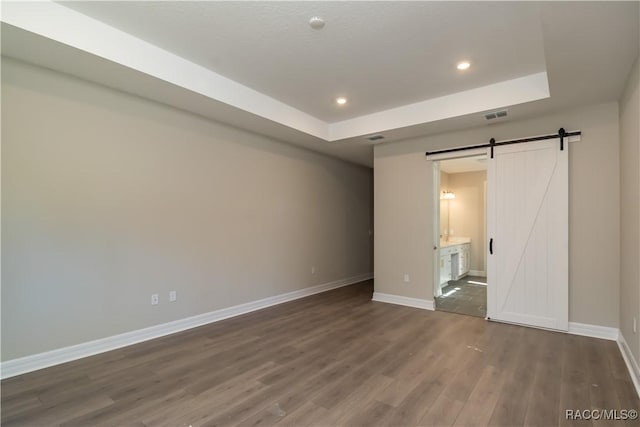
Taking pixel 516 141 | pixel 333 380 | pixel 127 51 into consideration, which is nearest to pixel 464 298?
pixel 516 141

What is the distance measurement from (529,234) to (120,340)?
495cm

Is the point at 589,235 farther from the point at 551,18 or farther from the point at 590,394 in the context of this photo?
the point at 551,18

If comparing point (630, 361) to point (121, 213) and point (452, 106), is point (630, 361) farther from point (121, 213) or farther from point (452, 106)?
point (121, 213)

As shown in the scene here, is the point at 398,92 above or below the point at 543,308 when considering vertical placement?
above

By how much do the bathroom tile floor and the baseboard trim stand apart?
3.24 feet

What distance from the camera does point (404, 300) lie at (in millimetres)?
5066

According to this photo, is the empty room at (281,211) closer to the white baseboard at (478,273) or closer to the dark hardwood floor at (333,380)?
the dark hardwood floor at (333,380)

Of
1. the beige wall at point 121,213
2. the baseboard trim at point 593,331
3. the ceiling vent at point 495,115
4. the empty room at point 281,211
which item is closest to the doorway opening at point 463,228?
the empty room at point 281,211

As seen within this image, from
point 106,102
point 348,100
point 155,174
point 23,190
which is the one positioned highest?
point 348,100

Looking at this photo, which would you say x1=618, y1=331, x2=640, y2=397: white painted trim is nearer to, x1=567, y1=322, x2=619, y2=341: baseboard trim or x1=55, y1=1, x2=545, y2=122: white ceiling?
x1=567, y1=322, x2=619, y2=341: baseboard trim

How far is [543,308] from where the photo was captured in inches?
153

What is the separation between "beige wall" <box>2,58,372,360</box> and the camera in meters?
2.78

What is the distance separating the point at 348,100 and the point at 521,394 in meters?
3.66

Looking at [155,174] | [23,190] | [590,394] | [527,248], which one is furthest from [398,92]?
[23,190]
